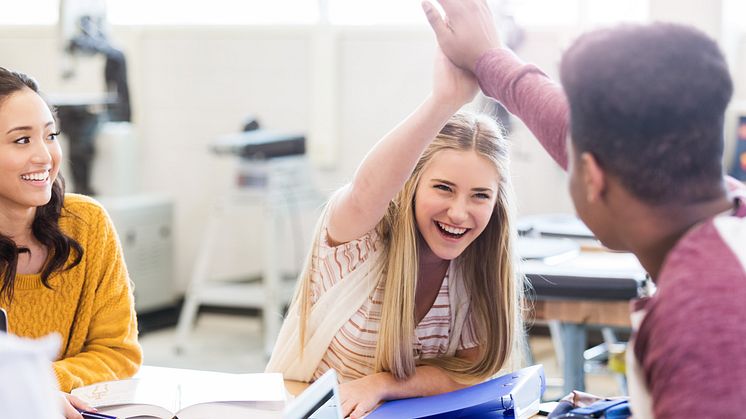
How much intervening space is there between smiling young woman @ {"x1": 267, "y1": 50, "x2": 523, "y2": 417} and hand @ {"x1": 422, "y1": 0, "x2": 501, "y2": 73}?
0.25 metres

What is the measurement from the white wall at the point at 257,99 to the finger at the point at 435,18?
9.11 feet

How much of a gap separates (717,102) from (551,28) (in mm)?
3438

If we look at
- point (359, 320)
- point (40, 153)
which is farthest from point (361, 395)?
point (40, 153)

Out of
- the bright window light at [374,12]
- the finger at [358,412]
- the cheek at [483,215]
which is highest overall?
the bright window light at [374,12]

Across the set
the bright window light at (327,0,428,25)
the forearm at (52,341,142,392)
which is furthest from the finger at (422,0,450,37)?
the bright window light at (327,0,428,25)

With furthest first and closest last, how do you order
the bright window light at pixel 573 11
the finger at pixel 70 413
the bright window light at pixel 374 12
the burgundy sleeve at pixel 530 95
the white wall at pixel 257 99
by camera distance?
the bright window light at pixel 374 12
the white wall at pixel 257 99
the bright window light at pixel 573 11
the finger at pixel 70 413
the burgundy sleeve at pixel 530 95

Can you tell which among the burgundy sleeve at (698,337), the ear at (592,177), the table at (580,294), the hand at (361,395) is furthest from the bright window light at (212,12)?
the burgundy sleeve at (698,337)

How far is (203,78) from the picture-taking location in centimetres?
486

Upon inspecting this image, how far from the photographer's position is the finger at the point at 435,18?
1.40 meters

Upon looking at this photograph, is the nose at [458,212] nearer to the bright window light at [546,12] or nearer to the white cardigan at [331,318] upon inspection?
the white cardigan at [331,318]

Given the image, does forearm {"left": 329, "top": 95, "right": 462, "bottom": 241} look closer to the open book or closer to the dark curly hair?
the open book

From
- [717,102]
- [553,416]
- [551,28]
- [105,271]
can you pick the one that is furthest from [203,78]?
[717,102]

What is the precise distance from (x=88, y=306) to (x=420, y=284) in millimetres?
595

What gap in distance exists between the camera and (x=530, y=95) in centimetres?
128
